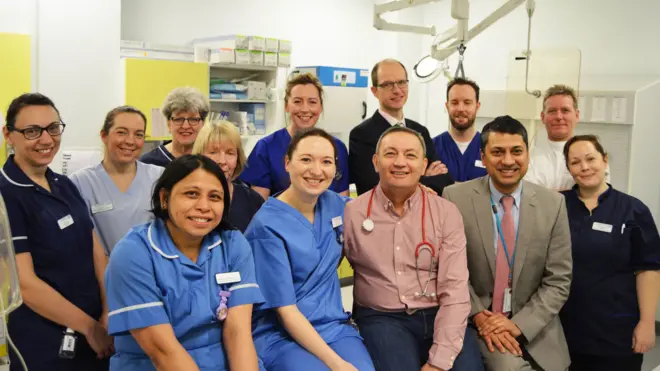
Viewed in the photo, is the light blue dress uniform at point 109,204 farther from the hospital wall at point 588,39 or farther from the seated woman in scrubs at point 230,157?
the hospital wall at point 588,39

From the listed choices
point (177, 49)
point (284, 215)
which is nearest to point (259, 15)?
point (177, 49)

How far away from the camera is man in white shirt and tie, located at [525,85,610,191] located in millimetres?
3053

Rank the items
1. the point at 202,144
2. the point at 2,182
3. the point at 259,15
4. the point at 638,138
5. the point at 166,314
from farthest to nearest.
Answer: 1. the point at 259,15
2. the point at 638,138
3. the point at 202,144
4. the point at 2,182
5. the point at 166,314

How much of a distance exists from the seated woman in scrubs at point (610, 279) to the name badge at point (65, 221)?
2049 millimetres

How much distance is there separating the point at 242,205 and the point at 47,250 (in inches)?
31.3

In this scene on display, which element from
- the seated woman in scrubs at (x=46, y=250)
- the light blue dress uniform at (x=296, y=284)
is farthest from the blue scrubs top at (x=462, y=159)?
the seated woman in scrubs at (x=46, y=250)

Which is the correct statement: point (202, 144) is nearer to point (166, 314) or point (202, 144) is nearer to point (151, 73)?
point (166, 314)

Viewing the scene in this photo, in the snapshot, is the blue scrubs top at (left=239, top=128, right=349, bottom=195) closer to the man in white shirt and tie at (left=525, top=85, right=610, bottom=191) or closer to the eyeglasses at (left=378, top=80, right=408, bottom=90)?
the eyeglasses at (left=378, top=80, right=408, bottom=90)

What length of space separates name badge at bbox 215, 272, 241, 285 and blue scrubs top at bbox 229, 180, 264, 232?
2.07 feet

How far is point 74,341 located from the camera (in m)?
2.21

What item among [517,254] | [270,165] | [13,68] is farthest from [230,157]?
[13,68]

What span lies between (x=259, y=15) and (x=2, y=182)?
438 cm

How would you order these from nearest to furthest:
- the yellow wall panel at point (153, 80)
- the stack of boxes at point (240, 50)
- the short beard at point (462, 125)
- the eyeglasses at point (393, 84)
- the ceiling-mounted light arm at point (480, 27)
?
1. the eyeglasses at point (393, 84)
2. the short beard at point (462, 125)
3. the ceiling-mounted light arm at point (480, 27)
4. the yellow wall panel at point (153, 80)
5. the stack of boxes at point (240, 50)

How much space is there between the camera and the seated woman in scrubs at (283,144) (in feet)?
9.83
